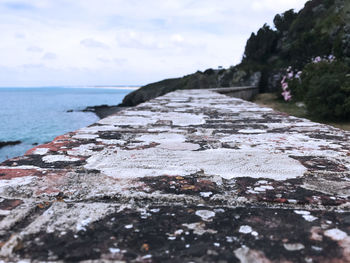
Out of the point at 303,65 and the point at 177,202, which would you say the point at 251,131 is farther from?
the point at 303,65

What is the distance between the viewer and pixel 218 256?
0.61 meters

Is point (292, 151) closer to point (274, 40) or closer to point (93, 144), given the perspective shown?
point (93, 144)

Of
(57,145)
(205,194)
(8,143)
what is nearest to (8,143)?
(8,143)

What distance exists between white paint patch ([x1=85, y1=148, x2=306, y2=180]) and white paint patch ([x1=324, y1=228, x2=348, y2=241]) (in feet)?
1.21

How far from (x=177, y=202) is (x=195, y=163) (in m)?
0.40

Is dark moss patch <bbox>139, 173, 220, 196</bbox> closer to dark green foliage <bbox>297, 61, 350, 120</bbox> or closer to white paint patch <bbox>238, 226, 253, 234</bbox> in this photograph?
white paint patch <bbox>238, 226, 253, 234</bbox>

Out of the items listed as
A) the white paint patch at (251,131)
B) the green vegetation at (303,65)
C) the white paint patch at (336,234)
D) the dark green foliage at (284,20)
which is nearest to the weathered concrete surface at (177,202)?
the white paint patch at (336,234)

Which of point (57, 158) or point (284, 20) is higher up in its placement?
point (284, 20)

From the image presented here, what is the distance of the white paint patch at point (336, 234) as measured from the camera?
665mm

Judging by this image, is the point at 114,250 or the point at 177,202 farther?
the point at 177,202

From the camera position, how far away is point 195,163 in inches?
49.5

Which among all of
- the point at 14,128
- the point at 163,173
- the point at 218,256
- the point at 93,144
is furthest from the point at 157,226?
the point at 14,128

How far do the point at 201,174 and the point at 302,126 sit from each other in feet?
4.45

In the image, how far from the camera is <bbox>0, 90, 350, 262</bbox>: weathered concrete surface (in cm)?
63
